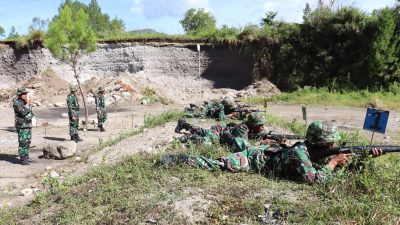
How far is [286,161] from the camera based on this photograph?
15.5ft

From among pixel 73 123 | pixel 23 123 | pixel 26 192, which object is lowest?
pixel 26 192

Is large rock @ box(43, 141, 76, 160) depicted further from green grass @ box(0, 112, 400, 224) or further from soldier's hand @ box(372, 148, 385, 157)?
soldier's hand @ box(372, 148, 385, 157)

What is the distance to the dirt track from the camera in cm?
734

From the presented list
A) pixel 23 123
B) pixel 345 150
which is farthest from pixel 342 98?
pixel 345 150

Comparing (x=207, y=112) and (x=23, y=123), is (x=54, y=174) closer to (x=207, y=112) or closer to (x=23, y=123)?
(x=23, y=123)

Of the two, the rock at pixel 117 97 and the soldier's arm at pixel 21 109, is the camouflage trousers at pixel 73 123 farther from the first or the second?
the rock at pixel 117 97

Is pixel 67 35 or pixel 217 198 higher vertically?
pixel 67 35

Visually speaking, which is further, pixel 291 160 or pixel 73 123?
pixel 73 123

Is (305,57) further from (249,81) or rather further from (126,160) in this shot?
(126,160)

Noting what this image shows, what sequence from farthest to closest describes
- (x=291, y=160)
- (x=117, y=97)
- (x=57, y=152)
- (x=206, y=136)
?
(x=117, y=97) → (x=57, y=152) → (x=206, y=136) → (x=291, y=160)

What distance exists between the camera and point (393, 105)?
1494 cm

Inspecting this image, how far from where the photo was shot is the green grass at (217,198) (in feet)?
12.4

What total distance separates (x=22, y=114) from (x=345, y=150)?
6.40m

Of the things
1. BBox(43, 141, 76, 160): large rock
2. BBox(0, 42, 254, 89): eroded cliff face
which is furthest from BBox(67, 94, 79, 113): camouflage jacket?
BBox(0, 42, 254, 89): eroded cliff face
